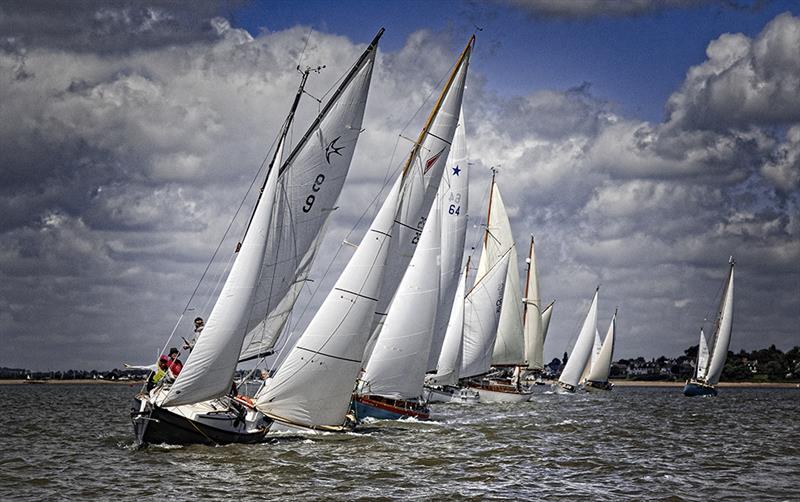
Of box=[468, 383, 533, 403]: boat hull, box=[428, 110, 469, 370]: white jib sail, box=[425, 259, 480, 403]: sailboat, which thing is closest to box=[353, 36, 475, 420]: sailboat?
box=[428, 110, 469, 370]: white jib sail

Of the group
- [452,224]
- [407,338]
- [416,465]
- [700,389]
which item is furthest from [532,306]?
[416,465]

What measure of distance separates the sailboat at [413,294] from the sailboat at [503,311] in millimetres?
30005

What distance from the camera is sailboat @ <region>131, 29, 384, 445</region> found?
35281 millimetres

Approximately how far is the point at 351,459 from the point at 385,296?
44.1 feet

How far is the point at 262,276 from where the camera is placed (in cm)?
3912

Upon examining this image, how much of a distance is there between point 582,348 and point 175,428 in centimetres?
9207

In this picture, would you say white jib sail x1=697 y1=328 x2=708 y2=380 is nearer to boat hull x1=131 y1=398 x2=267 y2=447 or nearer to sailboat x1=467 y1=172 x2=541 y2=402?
sailboat x1=467 y1=172 x2=541 y2=402

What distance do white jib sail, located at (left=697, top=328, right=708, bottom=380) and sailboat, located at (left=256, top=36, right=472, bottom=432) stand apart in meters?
93.6

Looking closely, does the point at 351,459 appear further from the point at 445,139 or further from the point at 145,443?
the point at 445,139

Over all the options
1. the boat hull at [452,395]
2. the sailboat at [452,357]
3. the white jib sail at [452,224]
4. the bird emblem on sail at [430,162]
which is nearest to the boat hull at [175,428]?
the bird emblem on sail at [430,162]

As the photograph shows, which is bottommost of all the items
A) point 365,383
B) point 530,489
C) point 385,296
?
point 530,489

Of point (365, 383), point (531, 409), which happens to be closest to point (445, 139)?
point (365, 383)

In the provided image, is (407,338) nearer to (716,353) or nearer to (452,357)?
(452,357)

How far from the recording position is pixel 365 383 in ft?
162
